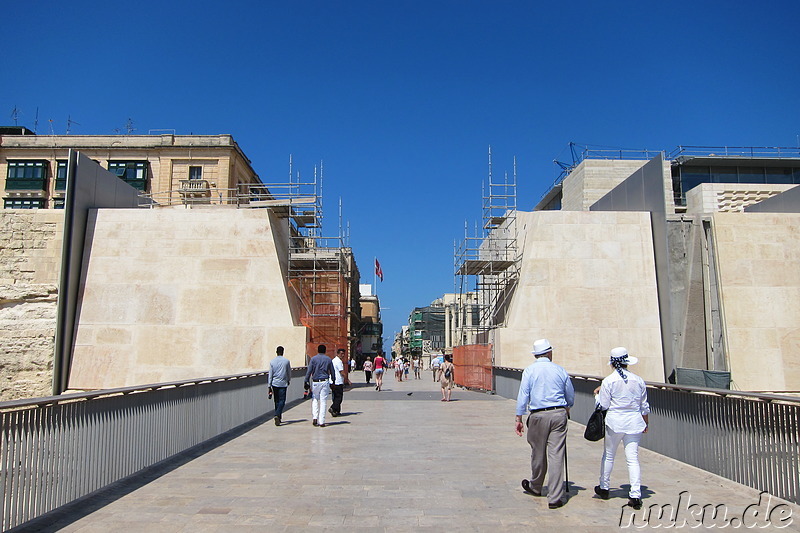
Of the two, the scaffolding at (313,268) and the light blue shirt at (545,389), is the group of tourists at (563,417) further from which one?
the scaffolding at (313,268)

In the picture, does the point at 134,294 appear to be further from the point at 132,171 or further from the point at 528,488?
the point at 132,171

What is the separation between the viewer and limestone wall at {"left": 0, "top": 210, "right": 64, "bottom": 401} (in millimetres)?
21656

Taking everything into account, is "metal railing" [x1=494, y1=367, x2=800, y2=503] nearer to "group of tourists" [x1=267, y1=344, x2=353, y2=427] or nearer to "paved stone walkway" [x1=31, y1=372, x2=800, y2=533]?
"paved stone walkway" [x1=31, y1=372, x2=800, y2=533]

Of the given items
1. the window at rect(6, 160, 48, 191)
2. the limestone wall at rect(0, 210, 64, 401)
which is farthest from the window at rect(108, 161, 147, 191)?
the limestone wall at rect(0, 210, 64, 401)

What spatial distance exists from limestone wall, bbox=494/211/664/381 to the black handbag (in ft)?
50.6

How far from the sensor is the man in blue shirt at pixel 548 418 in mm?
6316

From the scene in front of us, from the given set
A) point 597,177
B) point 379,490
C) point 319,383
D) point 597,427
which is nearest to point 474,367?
point 319,383

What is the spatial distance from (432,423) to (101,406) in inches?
300

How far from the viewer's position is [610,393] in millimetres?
6441

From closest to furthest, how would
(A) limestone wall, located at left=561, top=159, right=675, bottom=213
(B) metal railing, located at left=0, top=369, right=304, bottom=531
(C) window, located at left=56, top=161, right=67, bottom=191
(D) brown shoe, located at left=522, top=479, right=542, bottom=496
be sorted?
1. (B) metal railing, located at left=0, top=369, right=304, bottom=531
2. (D) brown shoe, located at left=522, top=479, right=542, bottom=496
3. (A) limestone wall, located at left=561, top=159, right=675, bottom=213
4. (C) window, located at left=56, top=161, right=67, bottom=191

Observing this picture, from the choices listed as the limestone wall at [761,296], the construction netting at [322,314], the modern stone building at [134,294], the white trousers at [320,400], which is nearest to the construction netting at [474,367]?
the construction netting at [322,314]

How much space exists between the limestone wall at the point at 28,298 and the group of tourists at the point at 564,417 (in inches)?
784

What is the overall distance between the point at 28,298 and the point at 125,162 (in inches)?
Answer: 846

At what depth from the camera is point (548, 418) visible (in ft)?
21.1
